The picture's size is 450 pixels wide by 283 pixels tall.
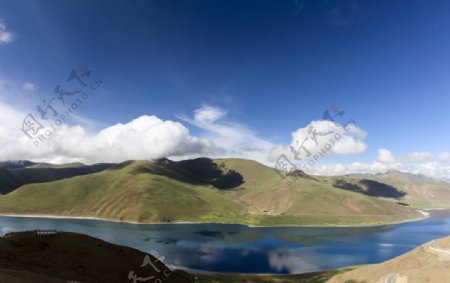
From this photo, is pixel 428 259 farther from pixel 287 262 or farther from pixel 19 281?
pixel 19 281

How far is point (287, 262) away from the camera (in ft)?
530

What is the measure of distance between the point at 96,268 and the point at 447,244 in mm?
96542

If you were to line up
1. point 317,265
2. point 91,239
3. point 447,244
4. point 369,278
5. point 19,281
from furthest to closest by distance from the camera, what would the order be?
1. point 317,265
2. point 447,244
3. point 369,278
4. point 91,239
5. point 19,281

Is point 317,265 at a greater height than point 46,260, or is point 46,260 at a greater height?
point 46,260

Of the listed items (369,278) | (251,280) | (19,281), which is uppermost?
(19,281)

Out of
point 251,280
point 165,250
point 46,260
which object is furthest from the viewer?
point 165,250

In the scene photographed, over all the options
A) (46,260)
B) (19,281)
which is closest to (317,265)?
(46,260)

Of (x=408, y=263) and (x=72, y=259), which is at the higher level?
(x=408, y=263)

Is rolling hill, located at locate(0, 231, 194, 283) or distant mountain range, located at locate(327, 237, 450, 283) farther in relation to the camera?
distant mountain range, located at locate(327, 237, 450, 283)

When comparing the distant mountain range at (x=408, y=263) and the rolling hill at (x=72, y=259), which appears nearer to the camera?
the rolling hill at (x=72, y=259)

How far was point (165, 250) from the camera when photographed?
188m

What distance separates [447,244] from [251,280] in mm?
61815

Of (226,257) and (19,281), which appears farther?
(226,257)

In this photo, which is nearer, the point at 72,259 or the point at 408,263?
the point at 72,259
